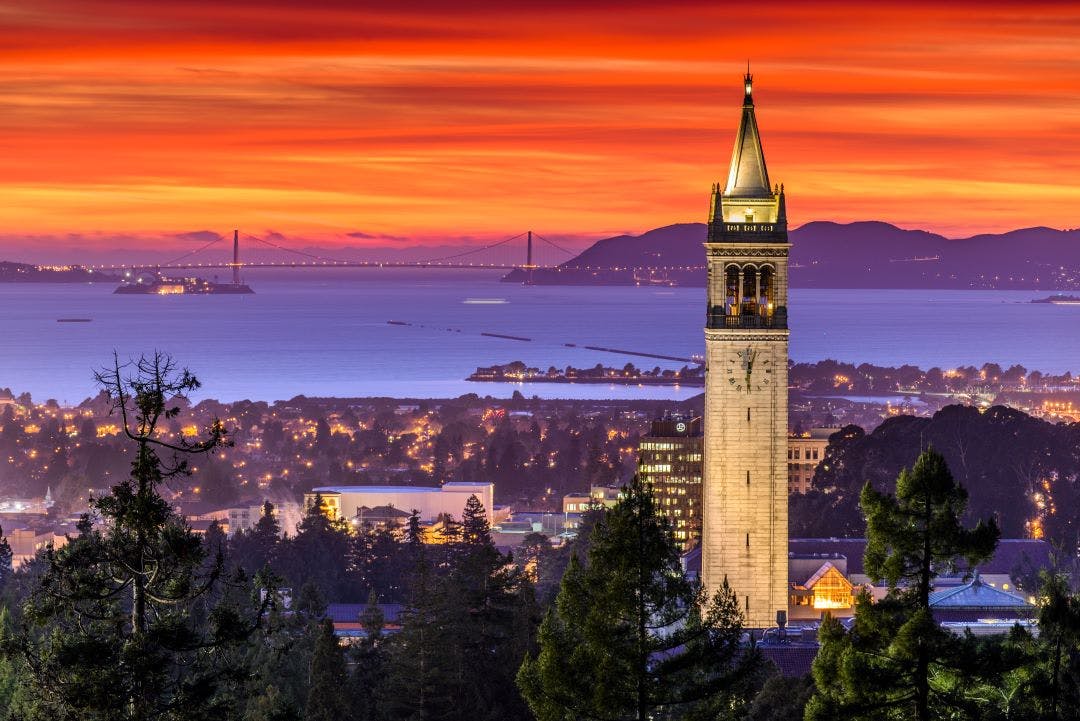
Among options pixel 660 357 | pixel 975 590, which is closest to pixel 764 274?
pixel 975 590

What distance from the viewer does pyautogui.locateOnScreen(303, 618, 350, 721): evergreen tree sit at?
33562 millimetres

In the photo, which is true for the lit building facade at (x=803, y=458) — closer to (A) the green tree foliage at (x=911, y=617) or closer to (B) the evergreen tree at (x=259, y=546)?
(B) the evergreen tree at (x=259, y=546)

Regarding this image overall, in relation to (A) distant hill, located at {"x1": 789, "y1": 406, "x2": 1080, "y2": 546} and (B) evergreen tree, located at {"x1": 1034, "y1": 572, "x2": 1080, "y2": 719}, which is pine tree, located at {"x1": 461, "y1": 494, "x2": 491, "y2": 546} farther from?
(B) evergreen tree, located at {"x1": 1034, "y1": 572, "x2": 1080, "y2": 719}

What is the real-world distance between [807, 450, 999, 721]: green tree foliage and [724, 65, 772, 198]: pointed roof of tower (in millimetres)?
21334

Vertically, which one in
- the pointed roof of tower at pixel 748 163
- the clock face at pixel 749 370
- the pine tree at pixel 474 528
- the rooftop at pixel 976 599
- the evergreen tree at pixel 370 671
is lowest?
the evergreen tree at pixel 370 671

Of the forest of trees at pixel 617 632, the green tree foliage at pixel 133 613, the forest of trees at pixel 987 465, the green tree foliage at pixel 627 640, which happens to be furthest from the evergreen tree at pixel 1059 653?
the forest of trees at pixel 987 465

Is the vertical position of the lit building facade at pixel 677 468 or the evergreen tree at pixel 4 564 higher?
the lit building facade at pixel 677 468

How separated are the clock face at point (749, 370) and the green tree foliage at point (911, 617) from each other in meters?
20.8

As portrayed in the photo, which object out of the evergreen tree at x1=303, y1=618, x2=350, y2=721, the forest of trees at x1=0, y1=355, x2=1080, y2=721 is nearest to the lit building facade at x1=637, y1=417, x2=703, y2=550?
the evergreen tree at x1=303, y1=618, x2=350, y2=721

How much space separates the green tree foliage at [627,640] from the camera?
19797mm

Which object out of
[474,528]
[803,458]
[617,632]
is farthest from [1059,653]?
[803,458]

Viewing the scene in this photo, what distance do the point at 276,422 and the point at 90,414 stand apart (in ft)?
45.0

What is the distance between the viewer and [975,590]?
41.1m

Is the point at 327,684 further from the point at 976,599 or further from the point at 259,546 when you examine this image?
the point at 259,546
